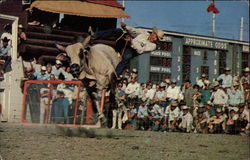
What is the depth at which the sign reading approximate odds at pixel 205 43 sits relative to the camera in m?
21.1

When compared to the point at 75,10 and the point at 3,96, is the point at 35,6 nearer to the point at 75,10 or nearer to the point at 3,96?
the point at 75,10

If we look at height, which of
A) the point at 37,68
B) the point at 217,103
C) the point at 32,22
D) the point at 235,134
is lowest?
the point at 235,134

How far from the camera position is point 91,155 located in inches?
264

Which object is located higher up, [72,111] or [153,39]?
[153,39]

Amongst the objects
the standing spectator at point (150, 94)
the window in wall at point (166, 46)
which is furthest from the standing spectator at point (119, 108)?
the window in wall at point (166, 46)

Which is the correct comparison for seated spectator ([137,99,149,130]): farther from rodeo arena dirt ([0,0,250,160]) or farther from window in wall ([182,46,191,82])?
window in wall ([182,46,191,82])

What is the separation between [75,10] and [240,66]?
11.2 metres

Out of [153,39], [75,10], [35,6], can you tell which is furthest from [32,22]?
[153,39]

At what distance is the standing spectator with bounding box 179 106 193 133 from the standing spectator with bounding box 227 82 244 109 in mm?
1244

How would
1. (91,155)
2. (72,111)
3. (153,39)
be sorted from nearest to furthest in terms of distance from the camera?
(91,155) → (153,39) → (72,111)

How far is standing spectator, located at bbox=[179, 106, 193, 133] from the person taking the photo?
43.2ft

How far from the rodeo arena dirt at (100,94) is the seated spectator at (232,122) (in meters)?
0.03

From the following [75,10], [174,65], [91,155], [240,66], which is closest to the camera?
[91,155]

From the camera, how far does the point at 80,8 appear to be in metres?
15.5
